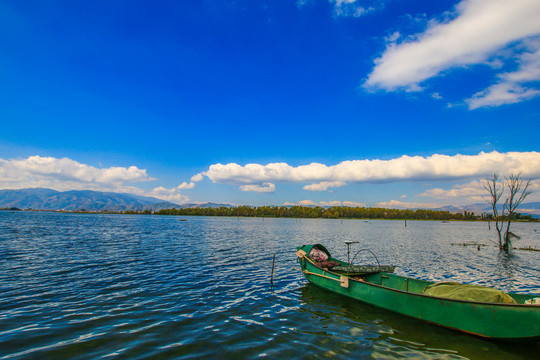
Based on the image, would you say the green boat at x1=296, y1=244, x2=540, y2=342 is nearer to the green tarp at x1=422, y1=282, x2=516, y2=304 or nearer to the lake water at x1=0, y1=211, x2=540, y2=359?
the green tarp at x1=422, y1=282, x2=516, y2=304

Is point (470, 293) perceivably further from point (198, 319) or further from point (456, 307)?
point (198, 319)

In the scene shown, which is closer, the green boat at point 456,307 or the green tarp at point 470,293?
the green boat at point 456,307

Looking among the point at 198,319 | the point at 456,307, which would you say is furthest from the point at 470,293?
the point at 198,319

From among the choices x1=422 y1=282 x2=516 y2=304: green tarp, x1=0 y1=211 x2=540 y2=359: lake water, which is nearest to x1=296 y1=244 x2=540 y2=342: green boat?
x1=422 y1=282 x2=516 y2=304: green tarp

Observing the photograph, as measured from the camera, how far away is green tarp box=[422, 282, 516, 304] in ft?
33.7

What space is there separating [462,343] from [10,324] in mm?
18077

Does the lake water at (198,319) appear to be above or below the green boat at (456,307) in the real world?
below

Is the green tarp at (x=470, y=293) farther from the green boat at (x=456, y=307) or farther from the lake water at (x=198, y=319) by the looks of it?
the lake water at (x=198, y=319)

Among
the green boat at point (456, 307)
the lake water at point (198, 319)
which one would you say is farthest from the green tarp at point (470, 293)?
the lake water at point (198, 319)

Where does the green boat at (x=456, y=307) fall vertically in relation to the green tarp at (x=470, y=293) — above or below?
below

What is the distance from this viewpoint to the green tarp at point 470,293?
10266 mm

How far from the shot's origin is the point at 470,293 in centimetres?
1085

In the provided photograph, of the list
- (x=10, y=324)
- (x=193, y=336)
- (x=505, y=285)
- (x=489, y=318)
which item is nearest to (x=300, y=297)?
(x=193, y=336)

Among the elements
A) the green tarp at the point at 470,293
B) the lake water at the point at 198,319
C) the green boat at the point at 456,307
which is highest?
the green tarp at the point at 470,293
